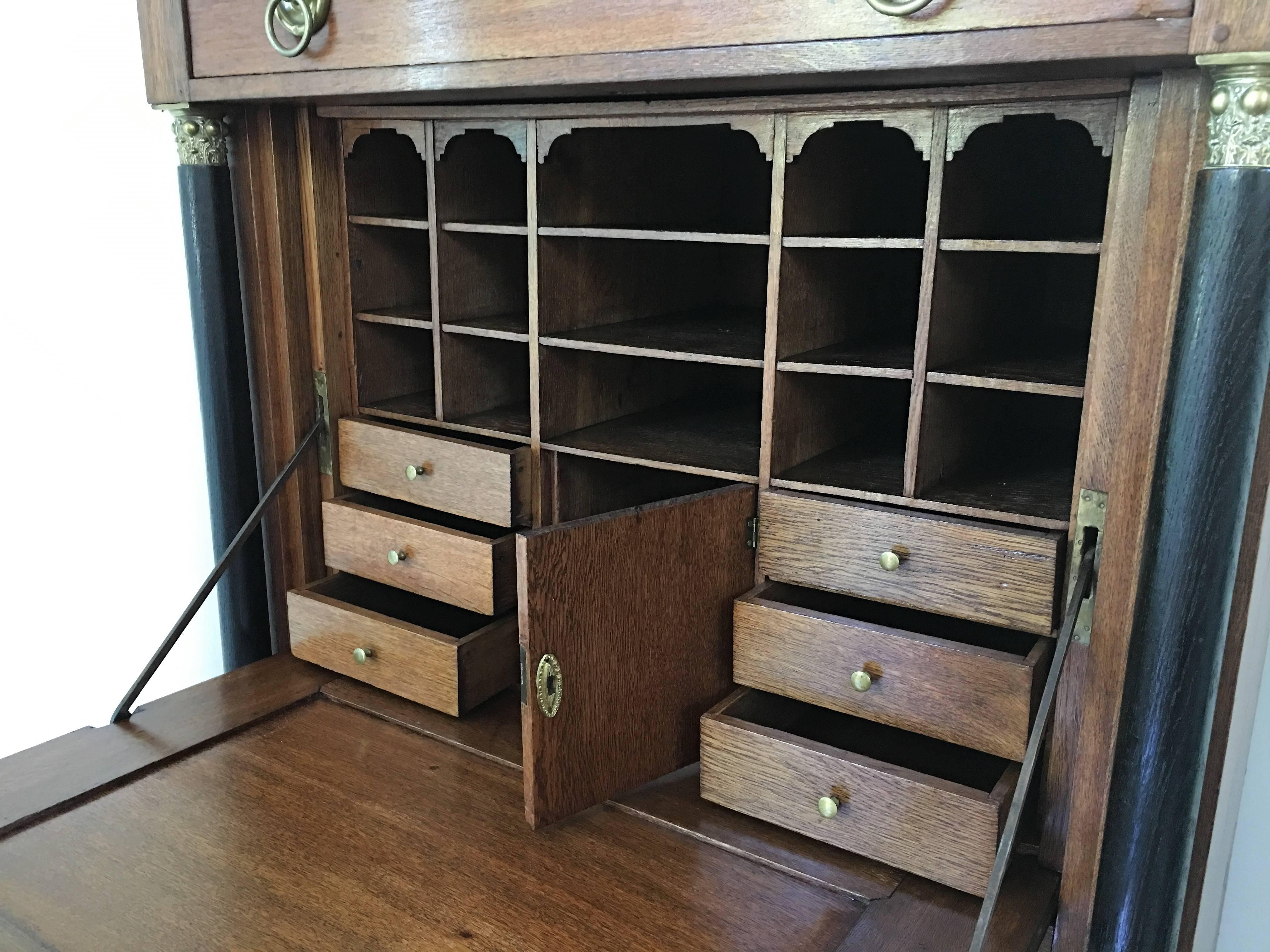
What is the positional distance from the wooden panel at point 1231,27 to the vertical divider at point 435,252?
0.93 metres

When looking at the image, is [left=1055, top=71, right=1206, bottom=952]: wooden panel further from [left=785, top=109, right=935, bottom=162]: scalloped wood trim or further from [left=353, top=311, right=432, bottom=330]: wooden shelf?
[left=353, top=311, right=432, bottom=330]: wooden shelf

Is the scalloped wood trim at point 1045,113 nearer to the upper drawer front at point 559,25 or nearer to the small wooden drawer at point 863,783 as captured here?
the upper drawer front at point 559,25

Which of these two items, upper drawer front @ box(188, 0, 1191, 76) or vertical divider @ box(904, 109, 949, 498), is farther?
vertical divider @ box(904, 109, 949, 498)

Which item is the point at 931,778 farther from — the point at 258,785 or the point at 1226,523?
the point at 258,785

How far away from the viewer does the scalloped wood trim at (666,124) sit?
3.78ft

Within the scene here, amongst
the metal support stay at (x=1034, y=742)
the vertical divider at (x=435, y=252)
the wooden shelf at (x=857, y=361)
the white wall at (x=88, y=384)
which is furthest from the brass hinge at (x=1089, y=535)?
the white wall at (x=88, y=384)

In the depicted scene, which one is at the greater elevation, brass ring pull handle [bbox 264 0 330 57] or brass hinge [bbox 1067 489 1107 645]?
brass ring pull handle [bbox 264 0 330 57]

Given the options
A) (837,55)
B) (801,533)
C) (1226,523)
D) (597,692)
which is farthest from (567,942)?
(837,55)

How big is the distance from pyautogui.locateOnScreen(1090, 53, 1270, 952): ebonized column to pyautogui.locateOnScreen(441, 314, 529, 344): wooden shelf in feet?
2.66

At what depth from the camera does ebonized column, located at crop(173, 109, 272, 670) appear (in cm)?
145

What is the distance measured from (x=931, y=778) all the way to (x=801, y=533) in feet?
0.98

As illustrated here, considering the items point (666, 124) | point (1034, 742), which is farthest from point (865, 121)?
point (1034, 742)

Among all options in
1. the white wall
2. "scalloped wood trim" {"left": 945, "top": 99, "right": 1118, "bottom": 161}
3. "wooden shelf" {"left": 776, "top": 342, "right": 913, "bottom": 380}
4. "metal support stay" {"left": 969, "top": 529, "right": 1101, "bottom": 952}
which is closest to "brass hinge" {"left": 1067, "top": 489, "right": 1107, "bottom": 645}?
"metal support stay" {"left": 969, "top": 529, "right": 1101, "bottom": 952}

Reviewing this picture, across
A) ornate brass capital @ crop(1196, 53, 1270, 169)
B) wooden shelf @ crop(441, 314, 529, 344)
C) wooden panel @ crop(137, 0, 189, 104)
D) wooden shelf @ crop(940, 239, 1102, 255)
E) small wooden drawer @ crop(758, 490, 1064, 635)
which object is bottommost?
small wooden drawer @ crop(758, 490, 1064, 635)
